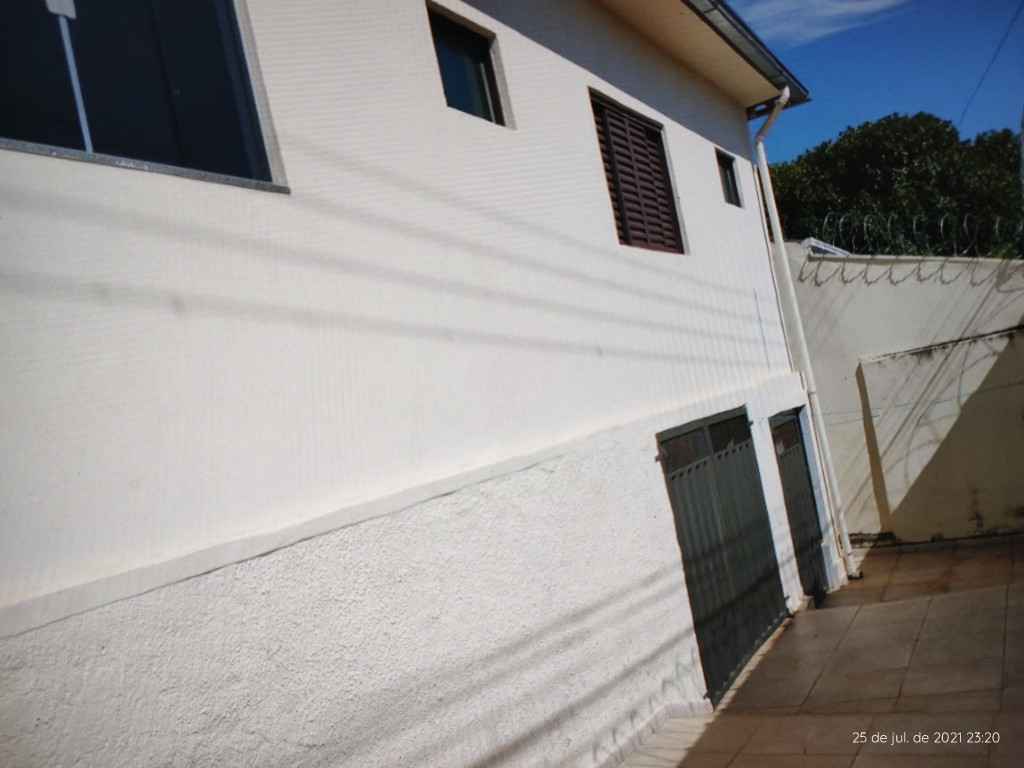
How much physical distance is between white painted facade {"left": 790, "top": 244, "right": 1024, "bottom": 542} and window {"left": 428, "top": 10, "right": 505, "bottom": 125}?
7.52 m

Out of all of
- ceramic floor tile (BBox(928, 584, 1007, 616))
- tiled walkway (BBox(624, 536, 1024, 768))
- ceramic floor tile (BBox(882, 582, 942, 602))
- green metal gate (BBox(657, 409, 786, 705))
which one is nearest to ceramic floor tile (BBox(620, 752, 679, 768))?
tiled walkway (BBox(624, 536, 1024, 768))

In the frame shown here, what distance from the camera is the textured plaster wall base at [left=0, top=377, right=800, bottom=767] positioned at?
244cm

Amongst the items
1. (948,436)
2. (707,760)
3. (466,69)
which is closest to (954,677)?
(707,760)

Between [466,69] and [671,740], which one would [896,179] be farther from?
[671,740]

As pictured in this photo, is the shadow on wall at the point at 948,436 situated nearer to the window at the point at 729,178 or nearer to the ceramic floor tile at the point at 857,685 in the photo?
the window at the point at 729,178

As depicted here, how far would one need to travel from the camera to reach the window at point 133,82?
2.83 m

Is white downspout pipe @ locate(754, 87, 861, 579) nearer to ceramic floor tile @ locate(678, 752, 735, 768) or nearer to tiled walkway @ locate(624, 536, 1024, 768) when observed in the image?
tiled walkway @ locate(624, 536, 1024, 768)

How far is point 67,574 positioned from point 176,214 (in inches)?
53.8

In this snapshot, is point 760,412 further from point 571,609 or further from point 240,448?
point 240,448

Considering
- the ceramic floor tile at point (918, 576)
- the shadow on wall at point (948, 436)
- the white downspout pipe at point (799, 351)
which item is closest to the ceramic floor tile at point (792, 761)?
the ceramic floor tile at point (918, 576)

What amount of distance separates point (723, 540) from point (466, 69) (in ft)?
14.0

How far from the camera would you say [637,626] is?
16.8 ft

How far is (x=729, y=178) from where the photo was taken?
30.5ft

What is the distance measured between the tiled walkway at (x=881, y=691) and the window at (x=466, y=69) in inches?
164
